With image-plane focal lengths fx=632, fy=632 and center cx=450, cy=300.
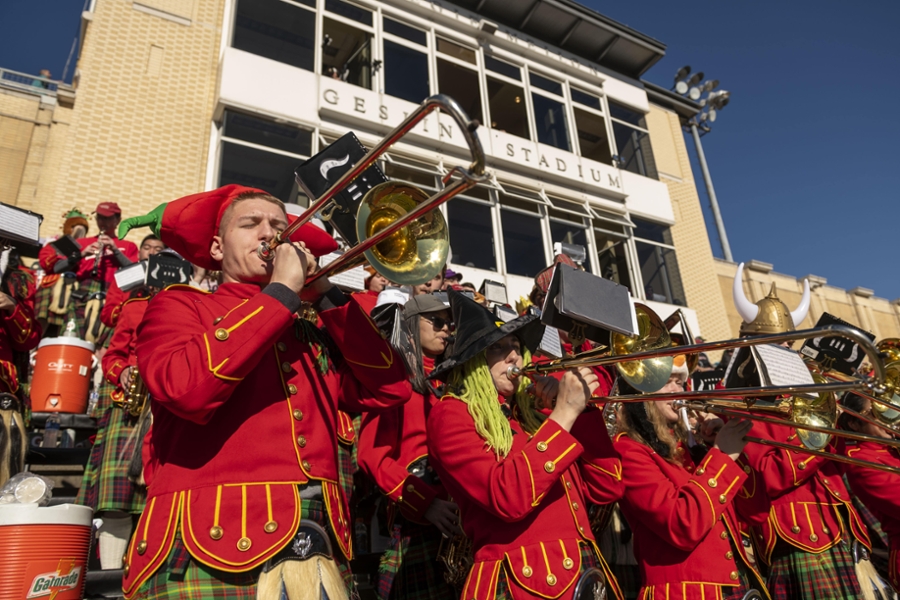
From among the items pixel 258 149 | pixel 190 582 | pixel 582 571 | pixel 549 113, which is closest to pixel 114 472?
pixel 190 582

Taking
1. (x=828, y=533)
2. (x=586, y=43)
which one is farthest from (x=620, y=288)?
(x=586, y=43)

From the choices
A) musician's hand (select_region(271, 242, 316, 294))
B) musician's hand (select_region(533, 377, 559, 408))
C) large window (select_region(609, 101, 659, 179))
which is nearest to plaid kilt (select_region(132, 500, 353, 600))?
musician's hand (select_region(271, 242, 316, 294))

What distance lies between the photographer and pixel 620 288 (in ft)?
9.21

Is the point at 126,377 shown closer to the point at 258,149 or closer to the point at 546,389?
the point at 546,389

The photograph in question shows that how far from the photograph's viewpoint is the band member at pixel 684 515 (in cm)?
312

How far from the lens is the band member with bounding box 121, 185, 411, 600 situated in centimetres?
187

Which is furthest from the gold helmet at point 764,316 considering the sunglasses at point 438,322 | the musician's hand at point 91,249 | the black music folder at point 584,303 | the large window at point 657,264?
the large window at point 657,264

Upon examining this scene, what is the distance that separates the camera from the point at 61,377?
5805 mm

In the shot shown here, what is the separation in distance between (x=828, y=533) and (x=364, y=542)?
123 inches

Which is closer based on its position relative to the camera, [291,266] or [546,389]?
[291,266]

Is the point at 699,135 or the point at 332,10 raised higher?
the point at 699,135

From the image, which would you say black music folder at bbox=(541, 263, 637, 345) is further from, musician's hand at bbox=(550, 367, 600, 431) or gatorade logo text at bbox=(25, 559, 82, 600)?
gatorade logo text at bbox=(25, 559, 82, 600)

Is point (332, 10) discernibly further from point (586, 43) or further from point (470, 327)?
point (470, 327)

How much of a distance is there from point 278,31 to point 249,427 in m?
13.0
